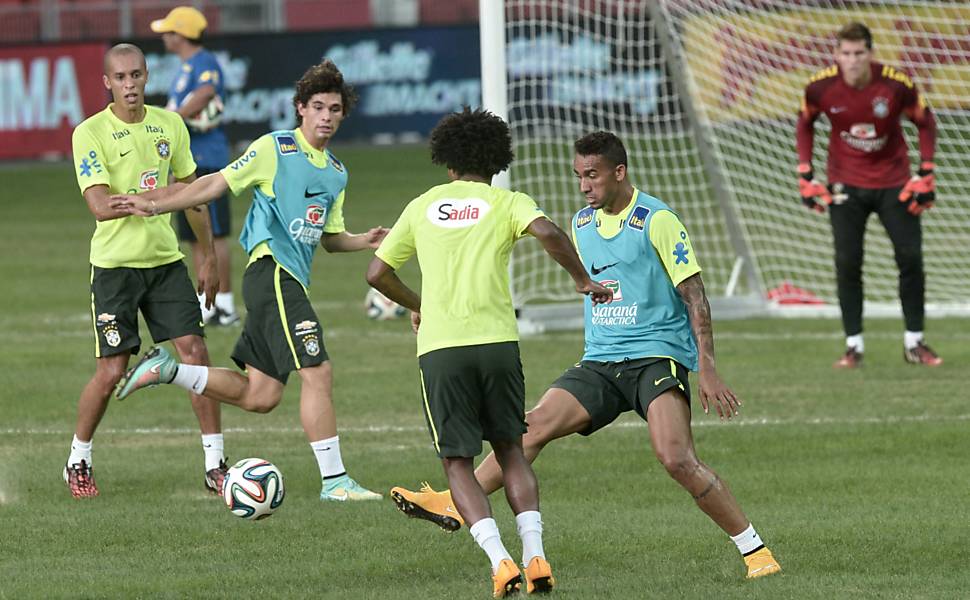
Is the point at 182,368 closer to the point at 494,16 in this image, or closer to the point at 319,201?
the point at 319,201

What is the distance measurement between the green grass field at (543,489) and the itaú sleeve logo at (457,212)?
1.39m

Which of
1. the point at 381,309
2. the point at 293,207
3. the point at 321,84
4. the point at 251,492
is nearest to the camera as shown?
the point at 251,492

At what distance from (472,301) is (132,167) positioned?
2725mm

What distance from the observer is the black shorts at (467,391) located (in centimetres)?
630

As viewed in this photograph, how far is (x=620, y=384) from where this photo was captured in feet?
22.7

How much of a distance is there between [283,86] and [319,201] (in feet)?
73.4

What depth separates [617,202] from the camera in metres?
6.91

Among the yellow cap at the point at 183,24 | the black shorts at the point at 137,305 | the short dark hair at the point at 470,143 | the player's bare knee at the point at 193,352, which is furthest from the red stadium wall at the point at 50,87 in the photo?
the short dark hair at the point at 470,143

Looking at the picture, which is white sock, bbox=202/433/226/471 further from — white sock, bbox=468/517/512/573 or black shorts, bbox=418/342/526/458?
white sock, bbox=468/517/512/573

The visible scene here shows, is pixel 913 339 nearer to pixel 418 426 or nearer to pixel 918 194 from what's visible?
pixel 918 194

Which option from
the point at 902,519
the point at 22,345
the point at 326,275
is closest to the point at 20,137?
the point at 326,275

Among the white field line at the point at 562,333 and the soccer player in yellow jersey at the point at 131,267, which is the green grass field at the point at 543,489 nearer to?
the white field line at the point at 562,333

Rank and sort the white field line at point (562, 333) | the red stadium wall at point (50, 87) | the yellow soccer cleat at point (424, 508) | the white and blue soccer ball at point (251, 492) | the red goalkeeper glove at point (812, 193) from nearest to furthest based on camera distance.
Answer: the yellow soccer cleat at point (424, 508), the white and blue soccer ball at point (251, 492), the red goalkeeper glove at point (812, 193), the white field line at point (562, 333), the red stadium wall at point (50, 87)

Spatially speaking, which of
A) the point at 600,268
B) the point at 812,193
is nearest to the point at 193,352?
the point at 600,268
